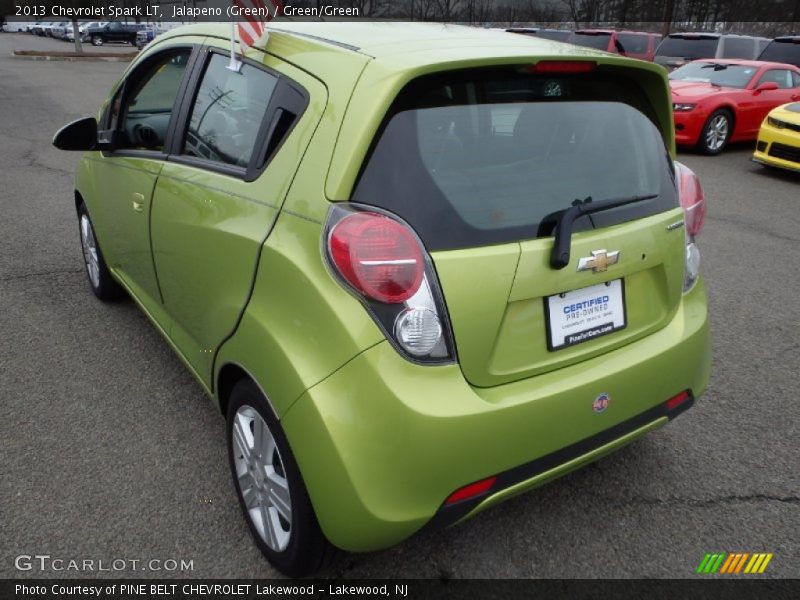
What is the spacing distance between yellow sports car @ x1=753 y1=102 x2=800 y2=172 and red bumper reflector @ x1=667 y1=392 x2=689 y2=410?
7.89m

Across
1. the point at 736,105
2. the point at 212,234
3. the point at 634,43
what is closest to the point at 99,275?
the point at 212,234

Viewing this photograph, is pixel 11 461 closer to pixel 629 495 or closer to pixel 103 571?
pixel 103 571

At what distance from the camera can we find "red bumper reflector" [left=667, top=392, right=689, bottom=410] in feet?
7.35

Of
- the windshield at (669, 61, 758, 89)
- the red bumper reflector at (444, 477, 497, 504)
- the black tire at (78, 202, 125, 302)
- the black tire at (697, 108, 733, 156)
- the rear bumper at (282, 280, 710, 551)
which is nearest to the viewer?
the rear bumper at (282, 280, 710, 551)

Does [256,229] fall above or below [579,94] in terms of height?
below

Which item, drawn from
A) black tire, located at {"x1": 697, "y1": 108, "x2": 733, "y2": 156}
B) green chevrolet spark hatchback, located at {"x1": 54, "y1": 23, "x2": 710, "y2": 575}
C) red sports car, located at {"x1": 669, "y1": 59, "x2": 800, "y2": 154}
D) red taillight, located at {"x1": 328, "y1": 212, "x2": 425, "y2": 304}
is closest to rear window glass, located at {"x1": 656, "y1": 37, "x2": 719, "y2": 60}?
red sports car, located at {"x1": 669, "y1": 59, "x2": 800, "y2": 154}

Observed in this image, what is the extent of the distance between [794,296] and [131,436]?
4536 mm

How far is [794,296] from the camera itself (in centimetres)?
473

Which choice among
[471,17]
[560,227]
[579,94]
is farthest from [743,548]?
[471,17]

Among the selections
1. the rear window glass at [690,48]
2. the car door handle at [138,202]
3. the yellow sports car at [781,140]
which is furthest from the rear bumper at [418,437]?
the rear window glass at [690,48]

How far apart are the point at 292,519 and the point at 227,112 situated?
1.49 meters

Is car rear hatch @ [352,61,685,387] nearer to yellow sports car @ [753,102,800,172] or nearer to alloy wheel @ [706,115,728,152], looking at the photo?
yellow sports car @ [753,102,800,172]

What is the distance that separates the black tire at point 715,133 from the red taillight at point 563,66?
9.36 m

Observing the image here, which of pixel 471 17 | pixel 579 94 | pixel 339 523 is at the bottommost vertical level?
pixel 339 523
